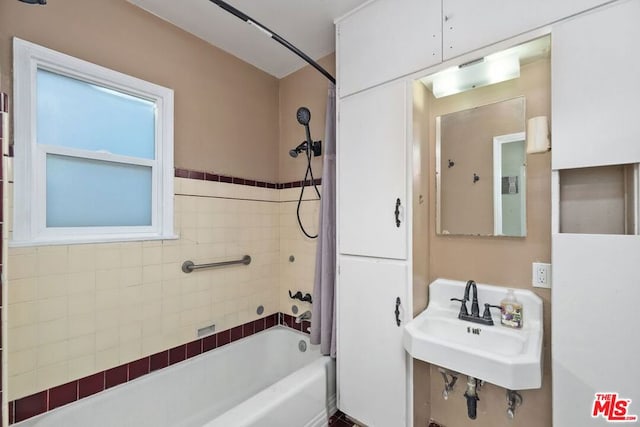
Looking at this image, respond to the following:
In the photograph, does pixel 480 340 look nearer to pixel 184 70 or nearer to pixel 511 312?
pixel 511 312

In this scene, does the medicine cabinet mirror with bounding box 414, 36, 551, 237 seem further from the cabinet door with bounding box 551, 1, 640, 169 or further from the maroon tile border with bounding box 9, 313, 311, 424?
the maroon tile border with bounding box 9, 313, 311, 424

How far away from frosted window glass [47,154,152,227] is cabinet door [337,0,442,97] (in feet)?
4.70

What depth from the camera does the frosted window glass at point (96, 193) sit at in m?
1.45

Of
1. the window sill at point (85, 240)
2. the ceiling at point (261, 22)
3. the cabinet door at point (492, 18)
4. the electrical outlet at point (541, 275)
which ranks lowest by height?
the electrical outlet at point (541, 275)

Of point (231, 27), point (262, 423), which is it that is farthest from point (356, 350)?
point (231, 27)

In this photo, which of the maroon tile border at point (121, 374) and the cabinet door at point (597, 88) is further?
the maroon tile border at point (121, 374)

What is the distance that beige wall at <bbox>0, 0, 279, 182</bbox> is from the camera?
1.39 metres

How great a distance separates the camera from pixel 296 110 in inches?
95.3

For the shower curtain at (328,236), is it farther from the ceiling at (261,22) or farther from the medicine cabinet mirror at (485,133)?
the medicine cabinet mirror at (485,133)

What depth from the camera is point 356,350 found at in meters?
1.66

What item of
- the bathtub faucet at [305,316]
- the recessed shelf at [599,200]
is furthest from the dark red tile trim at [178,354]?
the recessed shelf at [599,200]

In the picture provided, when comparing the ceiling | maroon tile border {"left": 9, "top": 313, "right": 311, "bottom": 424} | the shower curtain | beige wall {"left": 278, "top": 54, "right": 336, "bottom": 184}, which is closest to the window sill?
maroon tile border {"left": 9, "top": 313, "right": 311, "bottom": 424}

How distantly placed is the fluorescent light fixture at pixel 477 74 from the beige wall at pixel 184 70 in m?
1.46

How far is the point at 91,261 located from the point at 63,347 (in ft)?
1.45
